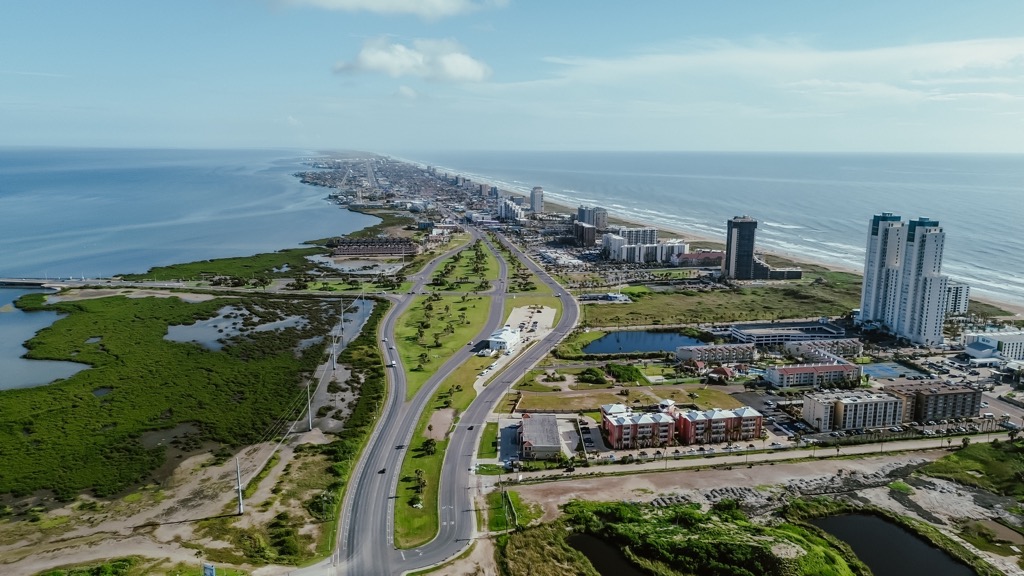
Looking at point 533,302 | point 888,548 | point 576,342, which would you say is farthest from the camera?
point 533,302

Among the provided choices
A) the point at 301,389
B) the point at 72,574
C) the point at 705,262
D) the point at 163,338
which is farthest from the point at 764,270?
the point at 72,574

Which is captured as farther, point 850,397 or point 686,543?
point 850,397

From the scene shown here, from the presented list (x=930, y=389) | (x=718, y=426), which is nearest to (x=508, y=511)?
(x=718, y=426)

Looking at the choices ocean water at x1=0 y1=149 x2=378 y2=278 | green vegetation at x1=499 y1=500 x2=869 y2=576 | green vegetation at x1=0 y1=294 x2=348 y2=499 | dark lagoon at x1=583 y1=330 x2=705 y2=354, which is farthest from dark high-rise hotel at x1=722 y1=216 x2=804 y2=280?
ocean water at x1=0 y1=149 x2=378 y2=278

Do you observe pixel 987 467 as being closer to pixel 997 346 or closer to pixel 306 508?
pixel 997 346

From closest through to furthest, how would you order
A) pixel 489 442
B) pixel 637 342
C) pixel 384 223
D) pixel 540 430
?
pixel 540 430 → pixel 489 442 → pixel 637 342 → pixel 384 223

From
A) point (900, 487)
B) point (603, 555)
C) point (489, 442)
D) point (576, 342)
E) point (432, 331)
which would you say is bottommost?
point (603, 555)

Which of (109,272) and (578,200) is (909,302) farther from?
(578,200)

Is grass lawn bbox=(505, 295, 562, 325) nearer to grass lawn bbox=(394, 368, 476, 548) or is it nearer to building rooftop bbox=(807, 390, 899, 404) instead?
grass lawn bbox=(394, 368, 476, 548)
